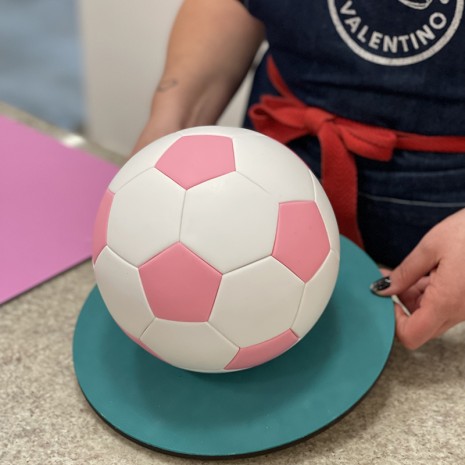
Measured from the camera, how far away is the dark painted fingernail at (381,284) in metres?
0.70

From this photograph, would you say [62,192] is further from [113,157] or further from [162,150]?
[162,150]

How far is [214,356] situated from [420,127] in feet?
1.17

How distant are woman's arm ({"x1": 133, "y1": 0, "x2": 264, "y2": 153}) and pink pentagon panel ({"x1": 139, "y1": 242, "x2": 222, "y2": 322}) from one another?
1.16 feet

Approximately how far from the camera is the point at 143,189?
0.55 meters

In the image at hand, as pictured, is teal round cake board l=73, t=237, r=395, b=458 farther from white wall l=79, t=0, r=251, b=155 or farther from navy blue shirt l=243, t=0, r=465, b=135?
white wall l=79, t=0, r=251, b=155

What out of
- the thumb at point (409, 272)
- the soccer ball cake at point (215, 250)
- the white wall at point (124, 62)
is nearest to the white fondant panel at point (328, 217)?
the soccer ball cake at point (215, 250)

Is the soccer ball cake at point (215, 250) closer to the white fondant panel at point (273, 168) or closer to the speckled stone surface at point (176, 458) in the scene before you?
the white fondant panel at point (273, 168)

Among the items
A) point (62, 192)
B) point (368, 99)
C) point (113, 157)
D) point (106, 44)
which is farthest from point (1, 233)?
point (106, 44)

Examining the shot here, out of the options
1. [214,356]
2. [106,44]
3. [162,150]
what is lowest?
[106,44]

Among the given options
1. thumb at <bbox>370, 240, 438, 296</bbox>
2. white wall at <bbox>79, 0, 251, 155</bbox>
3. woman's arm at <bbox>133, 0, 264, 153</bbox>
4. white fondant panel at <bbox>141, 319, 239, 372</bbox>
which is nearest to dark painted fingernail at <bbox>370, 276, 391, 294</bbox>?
thumb at <bbox>370, 240, 438, 296</bbox>

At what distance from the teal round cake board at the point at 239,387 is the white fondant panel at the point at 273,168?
0.18m

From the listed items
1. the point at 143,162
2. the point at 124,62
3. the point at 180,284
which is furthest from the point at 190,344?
the point at 124,62

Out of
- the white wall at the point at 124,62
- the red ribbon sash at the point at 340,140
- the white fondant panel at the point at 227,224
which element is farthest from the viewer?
the white wall at the point at 124,62

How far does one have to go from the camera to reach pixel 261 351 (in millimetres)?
571
